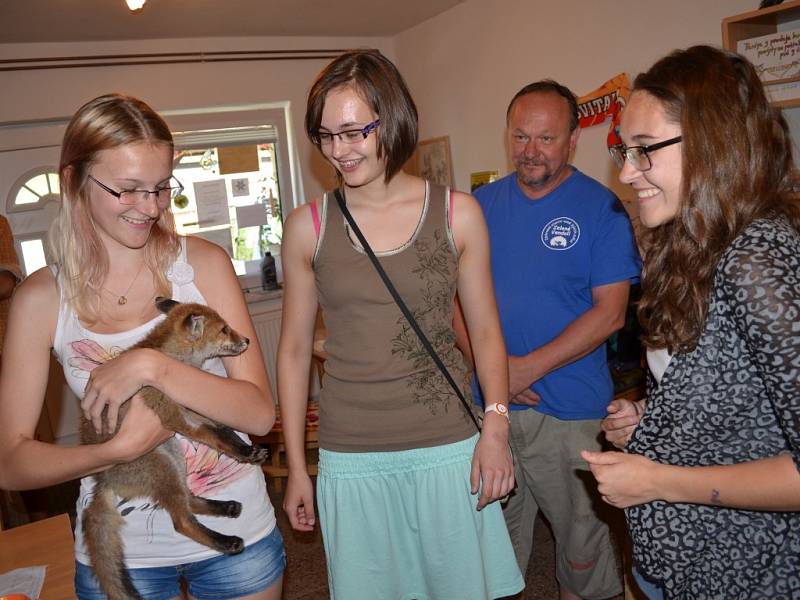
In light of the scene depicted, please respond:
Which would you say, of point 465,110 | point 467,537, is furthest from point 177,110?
point 467,537

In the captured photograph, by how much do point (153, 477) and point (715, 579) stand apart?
111cm

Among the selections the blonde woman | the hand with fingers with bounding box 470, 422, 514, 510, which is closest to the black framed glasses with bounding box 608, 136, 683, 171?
the hand with fingers with bounding box 470, 422, 514, 510

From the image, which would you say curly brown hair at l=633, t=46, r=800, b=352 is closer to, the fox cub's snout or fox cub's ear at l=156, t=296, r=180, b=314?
the fox cub's snout

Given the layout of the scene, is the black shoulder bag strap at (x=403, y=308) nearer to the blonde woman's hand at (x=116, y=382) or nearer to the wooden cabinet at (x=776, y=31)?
the blonde woman's hand at (x=116, y=382)

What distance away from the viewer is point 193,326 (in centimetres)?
131

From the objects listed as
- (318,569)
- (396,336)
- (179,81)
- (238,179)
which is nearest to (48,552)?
(396,336)

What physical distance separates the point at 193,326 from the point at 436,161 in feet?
15.4

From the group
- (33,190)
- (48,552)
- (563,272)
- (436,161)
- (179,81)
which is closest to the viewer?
(48,552)

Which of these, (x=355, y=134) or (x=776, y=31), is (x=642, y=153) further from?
(x=776, y=31)

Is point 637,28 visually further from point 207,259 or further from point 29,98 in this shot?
point 29,98

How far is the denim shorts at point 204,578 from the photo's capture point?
4.32 ft

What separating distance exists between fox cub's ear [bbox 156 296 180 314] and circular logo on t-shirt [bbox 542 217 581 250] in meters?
1.42

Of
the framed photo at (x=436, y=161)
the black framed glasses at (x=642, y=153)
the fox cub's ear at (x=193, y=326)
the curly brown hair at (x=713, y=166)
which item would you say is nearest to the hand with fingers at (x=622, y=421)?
the curly brown hair at (x=713, y=166)

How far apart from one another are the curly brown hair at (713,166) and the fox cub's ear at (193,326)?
0.91m
